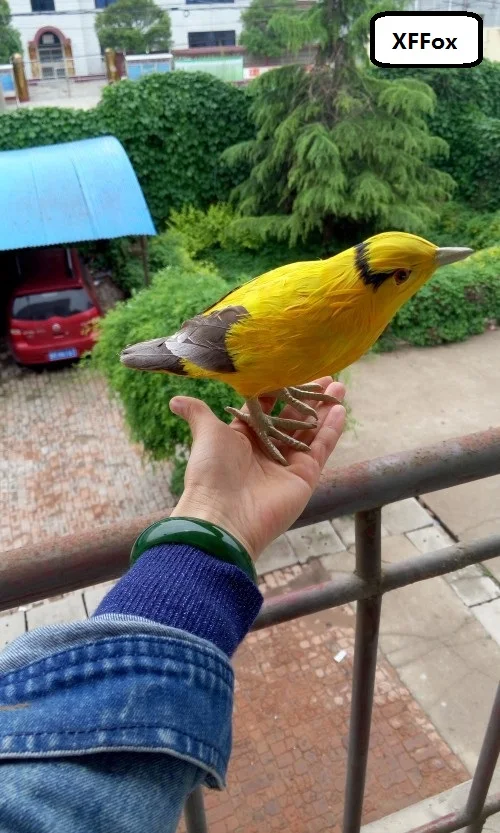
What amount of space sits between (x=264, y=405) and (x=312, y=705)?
2.51m

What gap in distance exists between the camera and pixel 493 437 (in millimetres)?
993

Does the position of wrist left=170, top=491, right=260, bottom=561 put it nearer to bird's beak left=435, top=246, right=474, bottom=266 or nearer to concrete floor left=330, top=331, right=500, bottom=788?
bird's beak left=435, top=246, right=474, bottom=266

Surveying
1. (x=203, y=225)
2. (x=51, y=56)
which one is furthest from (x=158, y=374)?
(x=51, y=56)

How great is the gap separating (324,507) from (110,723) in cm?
46

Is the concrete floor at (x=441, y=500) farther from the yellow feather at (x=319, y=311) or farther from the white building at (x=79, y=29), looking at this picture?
the white building at (x=79, y=29)

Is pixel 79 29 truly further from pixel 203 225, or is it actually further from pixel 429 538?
pixel 429 538

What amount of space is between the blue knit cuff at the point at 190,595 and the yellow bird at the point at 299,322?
40 cm

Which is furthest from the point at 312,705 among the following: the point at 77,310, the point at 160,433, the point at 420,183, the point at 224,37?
the point at 224,37

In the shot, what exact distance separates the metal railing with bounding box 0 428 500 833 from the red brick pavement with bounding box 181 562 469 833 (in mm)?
2042

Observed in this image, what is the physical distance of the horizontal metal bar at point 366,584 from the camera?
0.95 meters

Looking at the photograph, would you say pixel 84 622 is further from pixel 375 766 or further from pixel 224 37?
pixel 224 37

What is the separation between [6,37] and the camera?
62.6 feet

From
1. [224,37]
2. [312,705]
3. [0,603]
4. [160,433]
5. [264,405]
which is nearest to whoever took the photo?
[0,603]

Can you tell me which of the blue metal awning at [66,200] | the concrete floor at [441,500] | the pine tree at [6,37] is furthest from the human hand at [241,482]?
the pine tree at [6,37]
